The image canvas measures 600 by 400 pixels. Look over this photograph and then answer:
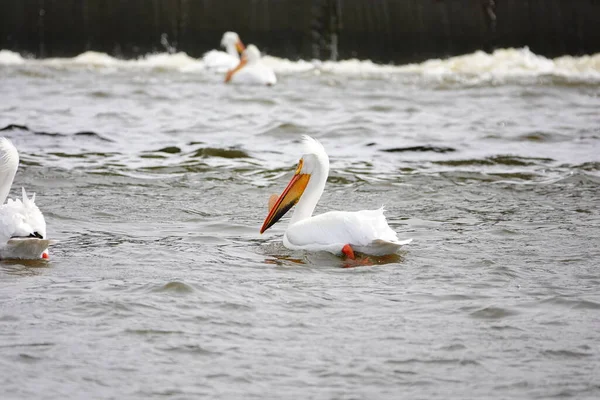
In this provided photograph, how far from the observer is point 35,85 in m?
19.3

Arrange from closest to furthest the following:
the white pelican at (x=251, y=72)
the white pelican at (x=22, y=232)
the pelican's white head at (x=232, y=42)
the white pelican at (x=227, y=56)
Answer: the white pelican at (x=22, y=232) → the white pelican at (x=251, y=72) → the white pelican at (x=227, y=56) → the pelican's white head at (x=232, y=42)

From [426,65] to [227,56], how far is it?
4513 millimetres

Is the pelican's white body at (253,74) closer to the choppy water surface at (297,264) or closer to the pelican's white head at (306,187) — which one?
the choppy water surface at (297,264)

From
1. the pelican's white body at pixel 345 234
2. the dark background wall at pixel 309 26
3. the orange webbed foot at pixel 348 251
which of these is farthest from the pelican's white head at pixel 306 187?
the dark background wall at pixel 309 26

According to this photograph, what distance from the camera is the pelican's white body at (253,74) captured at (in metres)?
20.1

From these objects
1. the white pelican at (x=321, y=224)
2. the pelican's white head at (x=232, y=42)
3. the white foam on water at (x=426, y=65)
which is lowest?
the white foam on water at (x=426, y=65)

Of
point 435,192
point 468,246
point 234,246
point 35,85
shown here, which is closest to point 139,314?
point 234,246

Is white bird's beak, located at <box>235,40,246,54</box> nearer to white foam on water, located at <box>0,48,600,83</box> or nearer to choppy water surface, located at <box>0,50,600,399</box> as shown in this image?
white foam on water, located at <box>0,48,600,83</box>

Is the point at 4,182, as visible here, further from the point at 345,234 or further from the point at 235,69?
the point at 235,69

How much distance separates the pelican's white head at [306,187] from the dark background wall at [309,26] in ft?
49.7

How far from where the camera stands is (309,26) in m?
22.9

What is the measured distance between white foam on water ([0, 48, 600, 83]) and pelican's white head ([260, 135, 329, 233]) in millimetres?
13089

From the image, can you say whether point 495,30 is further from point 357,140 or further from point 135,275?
point 135,275

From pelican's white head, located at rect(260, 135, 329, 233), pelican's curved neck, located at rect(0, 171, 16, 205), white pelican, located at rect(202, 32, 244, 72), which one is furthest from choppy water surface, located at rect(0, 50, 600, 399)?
white pelican, located at rect(202, 32, 244, 72)
